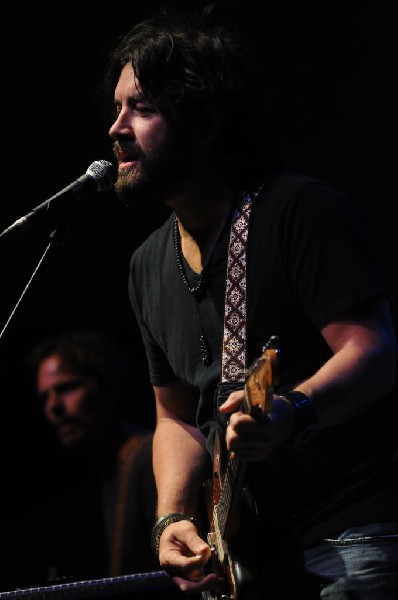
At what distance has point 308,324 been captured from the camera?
2.01 metres

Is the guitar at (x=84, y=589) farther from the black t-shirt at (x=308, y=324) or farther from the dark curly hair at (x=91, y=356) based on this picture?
the dark curly hair at (x=91, y=356)

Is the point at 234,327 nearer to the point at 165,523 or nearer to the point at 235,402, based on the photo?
the point at 235,402

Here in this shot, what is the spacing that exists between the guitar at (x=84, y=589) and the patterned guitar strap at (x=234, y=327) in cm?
77

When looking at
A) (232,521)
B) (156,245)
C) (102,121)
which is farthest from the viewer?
(102,121)

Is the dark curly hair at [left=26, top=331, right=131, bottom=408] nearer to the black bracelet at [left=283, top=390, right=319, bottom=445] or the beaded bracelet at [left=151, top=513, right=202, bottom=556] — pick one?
the beaded bracelet at [left=151, top=513, right=202, bottom=556]

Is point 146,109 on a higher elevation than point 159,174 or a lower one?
higher

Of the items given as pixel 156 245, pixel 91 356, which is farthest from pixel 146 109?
pixel 91 356

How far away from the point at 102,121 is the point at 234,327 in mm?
2410

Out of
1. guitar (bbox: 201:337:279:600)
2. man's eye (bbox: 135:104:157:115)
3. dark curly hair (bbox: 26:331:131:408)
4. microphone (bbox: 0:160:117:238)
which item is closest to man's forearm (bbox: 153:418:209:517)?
guitar (bbox: 201:337:279:600)

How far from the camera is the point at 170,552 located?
2.22m

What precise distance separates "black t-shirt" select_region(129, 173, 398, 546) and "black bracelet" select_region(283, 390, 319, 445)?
250 mm

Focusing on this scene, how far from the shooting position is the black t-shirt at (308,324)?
189cm

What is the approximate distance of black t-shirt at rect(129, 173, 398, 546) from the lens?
1.89 meters

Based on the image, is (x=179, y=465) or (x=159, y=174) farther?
(x=179, y=465)
